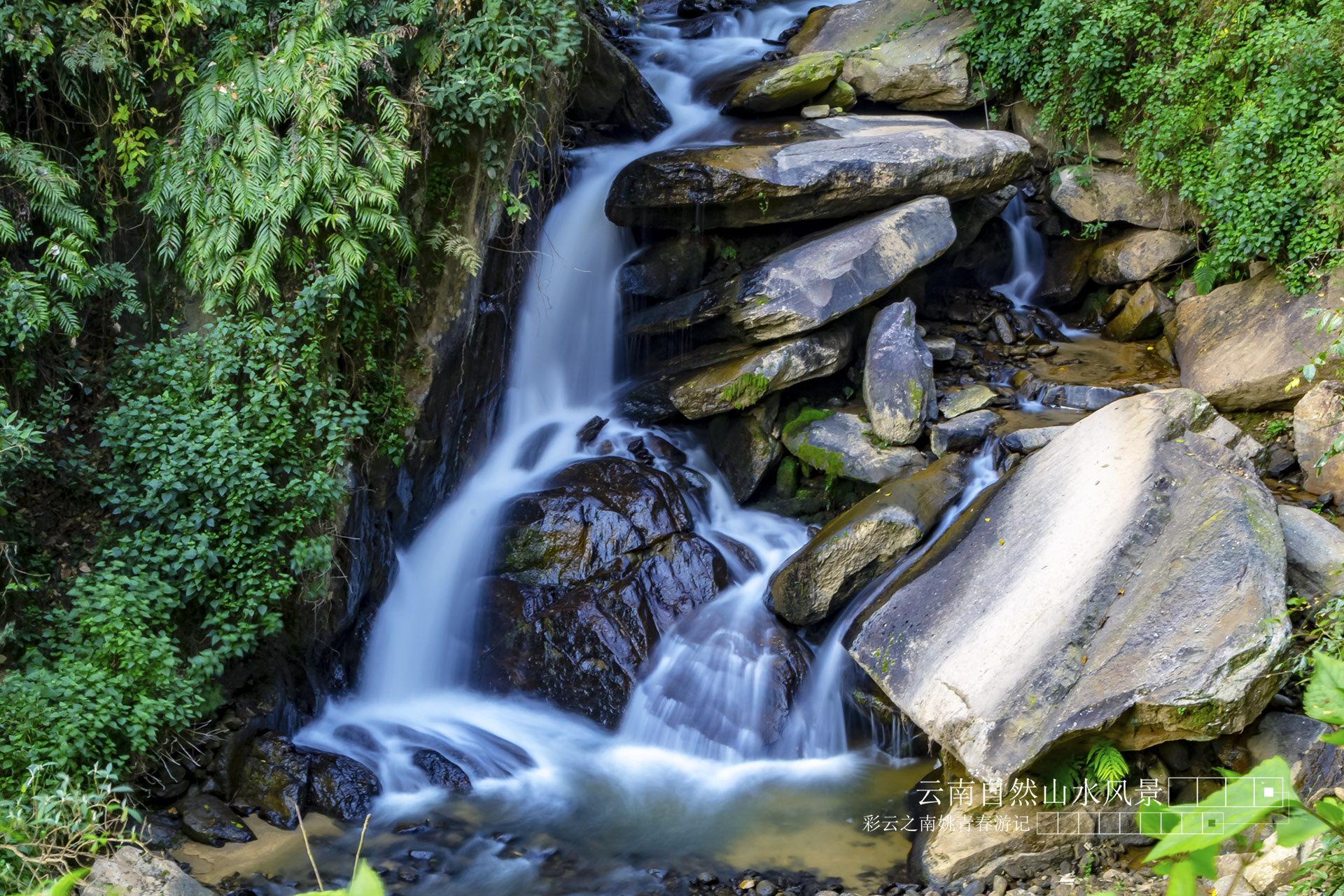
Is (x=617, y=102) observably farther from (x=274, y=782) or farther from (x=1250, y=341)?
(x=274, y=782)

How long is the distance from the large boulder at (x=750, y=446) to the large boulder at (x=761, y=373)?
194 mm

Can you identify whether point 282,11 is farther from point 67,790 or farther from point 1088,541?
point 1088,541

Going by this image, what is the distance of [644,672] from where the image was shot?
6.86 metres

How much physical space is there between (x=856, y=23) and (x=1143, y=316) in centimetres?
517

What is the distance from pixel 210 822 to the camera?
5.36 m

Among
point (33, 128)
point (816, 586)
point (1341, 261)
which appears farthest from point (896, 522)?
point (33, 128)

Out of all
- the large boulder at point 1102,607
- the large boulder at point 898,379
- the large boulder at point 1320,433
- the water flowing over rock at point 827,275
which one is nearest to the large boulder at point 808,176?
the water flowing over rock at point 827,275

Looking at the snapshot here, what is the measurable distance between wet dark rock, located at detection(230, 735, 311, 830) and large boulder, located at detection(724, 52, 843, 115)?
25.8ft

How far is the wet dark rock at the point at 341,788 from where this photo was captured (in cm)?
572

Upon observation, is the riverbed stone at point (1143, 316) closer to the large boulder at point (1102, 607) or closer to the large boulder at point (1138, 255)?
the large boulder at point (1138, 255)

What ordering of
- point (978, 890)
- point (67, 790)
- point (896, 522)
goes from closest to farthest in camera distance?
point (67, 790) → point (978, 890) → point (896, 522)

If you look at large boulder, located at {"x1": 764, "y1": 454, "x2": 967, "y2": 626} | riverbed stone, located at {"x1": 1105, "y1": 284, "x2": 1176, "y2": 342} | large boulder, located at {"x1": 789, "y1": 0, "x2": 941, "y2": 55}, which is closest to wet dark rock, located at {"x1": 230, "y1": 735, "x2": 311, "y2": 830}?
large boulder, located at {"x1": 764, "y1": 454, "x2": 967, "y2": 626}

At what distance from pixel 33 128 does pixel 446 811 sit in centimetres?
572

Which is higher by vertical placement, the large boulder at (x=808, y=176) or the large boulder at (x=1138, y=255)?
the large boulder at (x=808, y=176)
